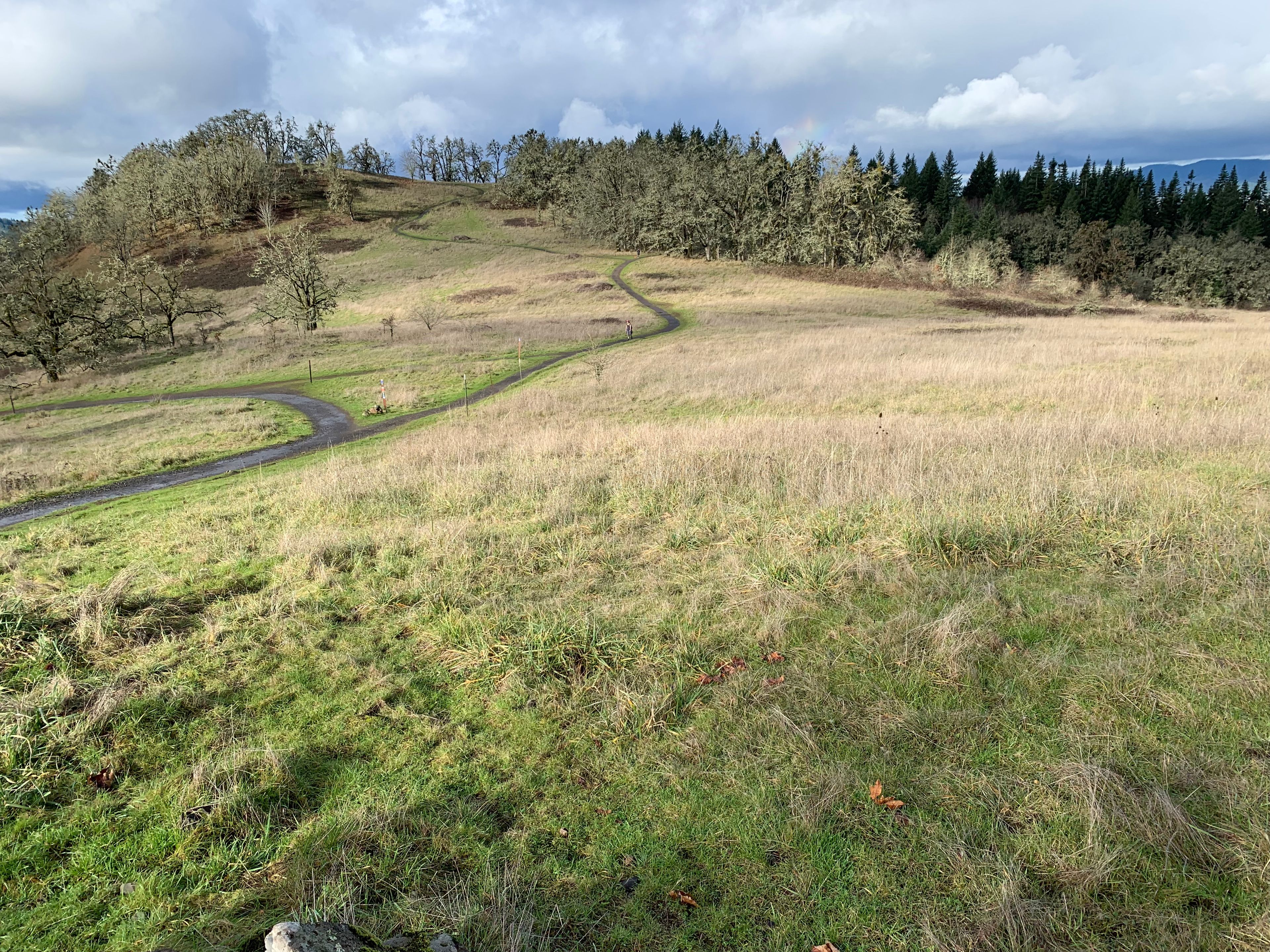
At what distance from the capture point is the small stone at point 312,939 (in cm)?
307

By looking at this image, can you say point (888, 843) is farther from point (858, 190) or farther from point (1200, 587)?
point (858, 190)

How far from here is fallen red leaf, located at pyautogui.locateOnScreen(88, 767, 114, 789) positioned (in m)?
4.96

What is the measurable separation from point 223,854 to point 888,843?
444 centimetres

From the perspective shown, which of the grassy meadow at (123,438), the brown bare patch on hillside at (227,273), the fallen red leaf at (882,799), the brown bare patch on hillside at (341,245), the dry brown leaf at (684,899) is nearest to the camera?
the dry brown leaf at (684,899)

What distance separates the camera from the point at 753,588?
7.50m

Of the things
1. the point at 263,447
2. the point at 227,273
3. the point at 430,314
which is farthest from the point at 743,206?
the point at 263,447

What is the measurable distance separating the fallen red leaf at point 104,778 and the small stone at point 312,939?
2.86 meters

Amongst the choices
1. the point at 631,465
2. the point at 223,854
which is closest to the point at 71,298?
the point at 631,465

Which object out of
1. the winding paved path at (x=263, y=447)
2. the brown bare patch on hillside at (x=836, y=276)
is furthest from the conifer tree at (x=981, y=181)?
the winding paved path at (x=263, y=447)

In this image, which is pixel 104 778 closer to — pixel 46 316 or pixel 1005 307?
pixel 46 316

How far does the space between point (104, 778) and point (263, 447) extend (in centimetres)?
1829

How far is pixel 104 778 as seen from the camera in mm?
4984

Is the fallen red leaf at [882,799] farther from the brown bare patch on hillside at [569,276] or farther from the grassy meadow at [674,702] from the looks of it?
the brown bare patch on hillside at [569,276]

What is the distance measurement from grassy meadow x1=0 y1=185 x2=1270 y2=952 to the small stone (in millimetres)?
429
